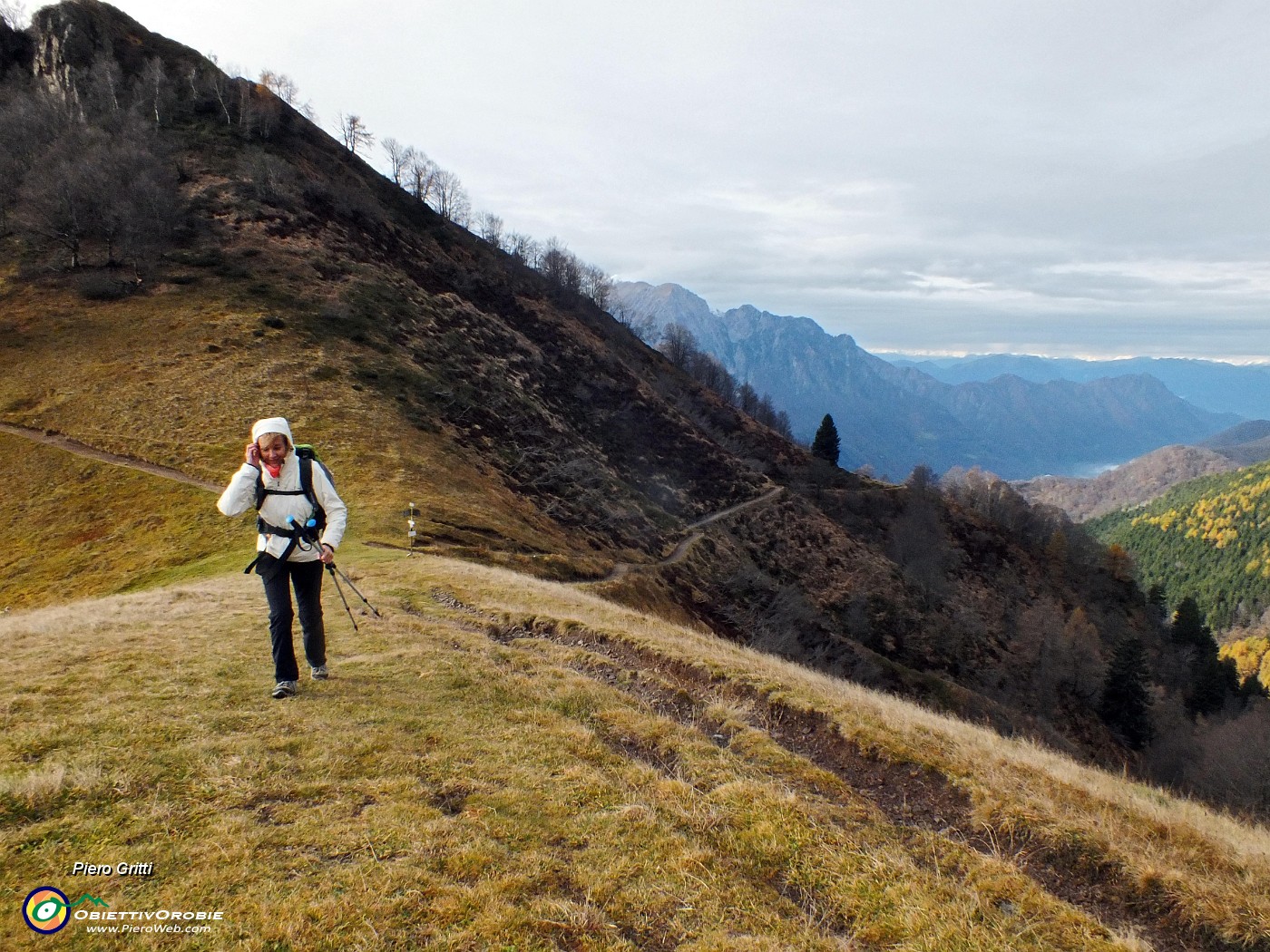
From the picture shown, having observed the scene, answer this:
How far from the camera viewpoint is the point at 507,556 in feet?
88.1

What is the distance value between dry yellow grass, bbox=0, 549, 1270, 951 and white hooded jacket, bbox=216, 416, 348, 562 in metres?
2.14

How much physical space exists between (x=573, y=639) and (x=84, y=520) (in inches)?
1106

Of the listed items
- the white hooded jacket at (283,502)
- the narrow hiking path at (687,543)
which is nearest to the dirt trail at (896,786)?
the white hooded jacket at (283,502)

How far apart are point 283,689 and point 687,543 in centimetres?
5204

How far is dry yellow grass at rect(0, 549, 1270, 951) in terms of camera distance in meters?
4.55

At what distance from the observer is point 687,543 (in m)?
59.2

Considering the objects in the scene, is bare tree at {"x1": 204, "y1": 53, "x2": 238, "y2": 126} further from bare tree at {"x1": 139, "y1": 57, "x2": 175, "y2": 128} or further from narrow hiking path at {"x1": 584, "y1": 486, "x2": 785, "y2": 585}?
narrow hiking path at {"x1": 584, "y1": 486, "x2": 785, "y2": 585}

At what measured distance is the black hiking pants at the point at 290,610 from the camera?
8.07m

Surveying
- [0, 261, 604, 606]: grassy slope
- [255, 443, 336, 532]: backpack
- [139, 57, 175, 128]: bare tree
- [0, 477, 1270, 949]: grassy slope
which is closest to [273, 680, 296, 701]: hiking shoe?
[0, 477, 1270, 949]: grassy slope

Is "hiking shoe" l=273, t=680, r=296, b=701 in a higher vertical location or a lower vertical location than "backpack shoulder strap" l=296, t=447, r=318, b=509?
lower

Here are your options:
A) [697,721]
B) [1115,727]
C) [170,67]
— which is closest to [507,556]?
[697,721]

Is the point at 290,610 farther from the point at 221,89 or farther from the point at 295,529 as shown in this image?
the point at 221,89

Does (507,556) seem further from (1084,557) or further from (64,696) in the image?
(1084,557)

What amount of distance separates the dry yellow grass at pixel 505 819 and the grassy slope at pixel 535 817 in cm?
3
